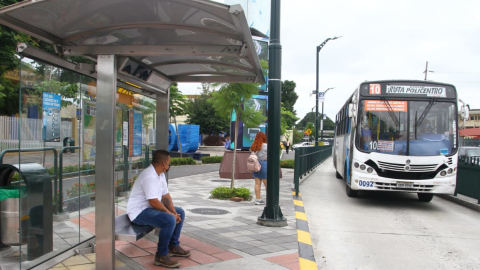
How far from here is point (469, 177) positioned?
11391mm

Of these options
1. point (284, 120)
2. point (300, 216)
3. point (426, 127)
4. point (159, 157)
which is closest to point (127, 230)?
point (159, 157)

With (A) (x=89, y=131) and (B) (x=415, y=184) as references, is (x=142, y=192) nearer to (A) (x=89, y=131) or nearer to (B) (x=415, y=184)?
(A) (x=89, y=131)

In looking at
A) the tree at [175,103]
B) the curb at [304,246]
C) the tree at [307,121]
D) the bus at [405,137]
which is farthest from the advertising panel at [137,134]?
the tree at [307,121]

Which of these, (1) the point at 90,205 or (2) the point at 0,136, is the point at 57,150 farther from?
(1) the point at 90,205

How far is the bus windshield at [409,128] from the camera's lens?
991 centimetres

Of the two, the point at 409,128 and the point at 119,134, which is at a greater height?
the point at 409,128

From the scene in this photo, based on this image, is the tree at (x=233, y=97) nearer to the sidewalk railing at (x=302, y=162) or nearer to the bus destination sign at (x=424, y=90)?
the sidewalk railing at (x=302, y=162)

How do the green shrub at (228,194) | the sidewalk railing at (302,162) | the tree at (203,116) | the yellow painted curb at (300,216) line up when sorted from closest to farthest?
the yellow painted curb at (300,216) < the green shrub at (228,194) < the sidewalk railing at (302,162) < the tree at (203,116)

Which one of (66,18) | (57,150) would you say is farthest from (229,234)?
(66,18)

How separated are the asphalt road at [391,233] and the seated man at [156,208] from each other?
2.07 metres

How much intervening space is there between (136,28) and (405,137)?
25.3ft

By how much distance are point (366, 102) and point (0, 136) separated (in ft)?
27.3

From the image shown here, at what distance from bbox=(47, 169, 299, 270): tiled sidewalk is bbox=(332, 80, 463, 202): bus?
2538 mm

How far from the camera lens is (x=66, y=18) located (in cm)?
398
